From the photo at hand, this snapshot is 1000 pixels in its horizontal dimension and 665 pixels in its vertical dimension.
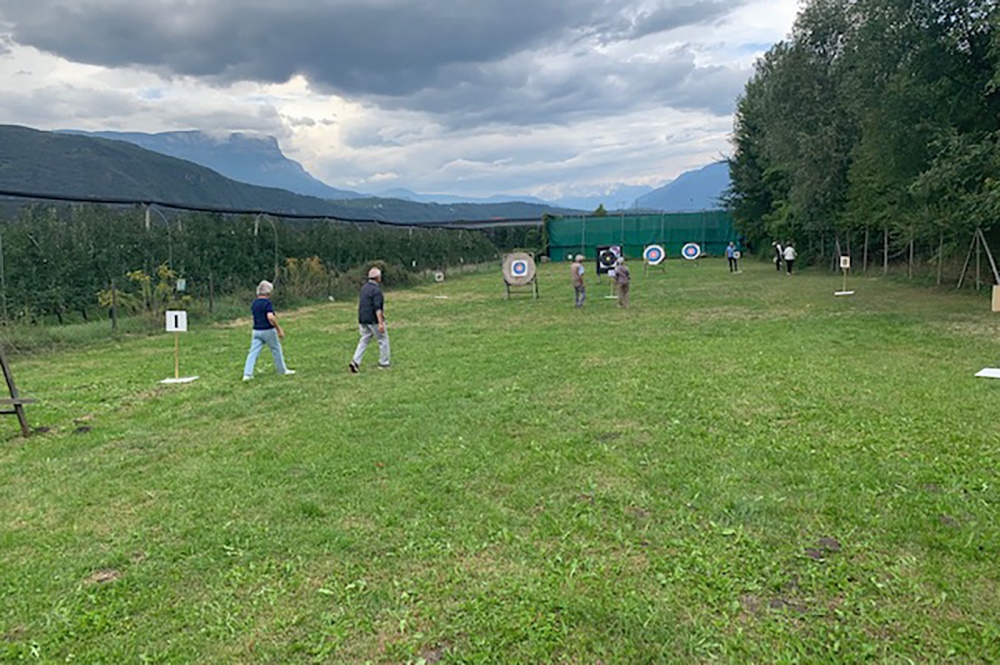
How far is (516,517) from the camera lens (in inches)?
165

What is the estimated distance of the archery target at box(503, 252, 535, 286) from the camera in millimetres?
20516

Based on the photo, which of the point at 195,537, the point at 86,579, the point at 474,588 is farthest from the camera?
the point at 195,537

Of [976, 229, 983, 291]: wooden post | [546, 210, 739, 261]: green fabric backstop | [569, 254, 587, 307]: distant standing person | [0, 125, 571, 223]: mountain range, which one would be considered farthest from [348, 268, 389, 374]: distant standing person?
[0, 125, 571, 223]: mountain range

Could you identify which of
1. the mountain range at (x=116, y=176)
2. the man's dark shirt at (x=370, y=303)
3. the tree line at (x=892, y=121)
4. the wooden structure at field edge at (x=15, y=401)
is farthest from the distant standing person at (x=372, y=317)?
the mountain range at (x=116, y=176)

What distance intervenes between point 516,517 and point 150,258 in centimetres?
1454

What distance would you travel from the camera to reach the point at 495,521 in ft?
13.5

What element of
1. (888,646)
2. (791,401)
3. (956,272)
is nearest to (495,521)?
(888,646)

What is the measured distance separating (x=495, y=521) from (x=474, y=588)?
776 millimetres

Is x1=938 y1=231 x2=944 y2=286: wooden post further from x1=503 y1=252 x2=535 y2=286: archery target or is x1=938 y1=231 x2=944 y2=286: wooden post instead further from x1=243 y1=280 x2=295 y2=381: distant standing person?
x1=243 y1=280 x2=295 y2=381: distant standing person

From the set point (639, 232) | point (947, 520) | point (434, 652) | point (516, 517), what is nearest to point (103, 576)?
point (434, 652)

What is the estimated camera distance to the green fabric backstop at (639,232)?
48.8 meters

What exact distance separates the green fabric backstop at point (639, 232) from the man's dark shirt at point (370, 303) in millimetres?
40055

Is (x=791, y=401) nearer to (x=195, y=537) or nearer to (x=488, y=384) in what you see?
(x=488, y=384)

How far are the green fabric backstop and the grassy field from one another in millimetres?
41115
